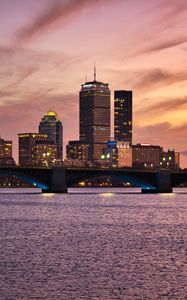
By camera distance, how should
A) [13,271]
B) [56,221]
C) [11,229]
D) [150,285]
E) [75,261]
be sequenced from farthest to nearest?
[56,221] → [11,229] → [75,261] → [13,271] → [150,285]

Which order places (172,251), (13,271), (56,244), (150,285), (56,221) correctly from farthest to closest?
(56,221), (56,244), (172,251), (13,271), (150,285)

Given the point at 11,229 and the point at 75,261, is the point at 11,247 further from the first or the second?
the point at 11,229

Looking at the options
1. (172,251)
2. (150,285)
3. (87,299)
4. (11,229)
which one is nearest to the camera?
(87,299)

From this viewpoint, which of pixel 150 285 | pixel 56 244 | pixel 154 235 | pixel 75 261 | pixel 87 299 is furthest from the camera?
pixel 154 235

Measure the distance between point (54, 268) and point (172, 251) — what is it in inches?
521

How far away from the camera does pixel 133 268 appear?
48906mm

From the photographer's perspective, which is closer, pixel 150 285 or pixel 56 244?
pixel 150 285

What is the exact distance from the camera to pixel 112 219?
10119 centimetres

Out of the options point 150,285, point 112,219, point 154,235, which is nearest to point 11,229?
point 154,235

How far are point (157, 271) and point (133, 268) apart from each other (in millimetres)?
2035

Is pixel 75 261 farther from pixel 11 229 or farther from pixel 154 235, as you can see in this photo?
pixel 11 229

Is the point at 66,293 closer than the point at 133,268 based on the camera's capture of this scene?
Yes

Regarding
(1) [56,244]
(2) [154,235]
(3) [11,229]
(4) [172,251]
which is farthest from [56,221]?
(4) [172,251]

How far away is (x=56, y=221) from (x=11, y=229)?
53.8ft
